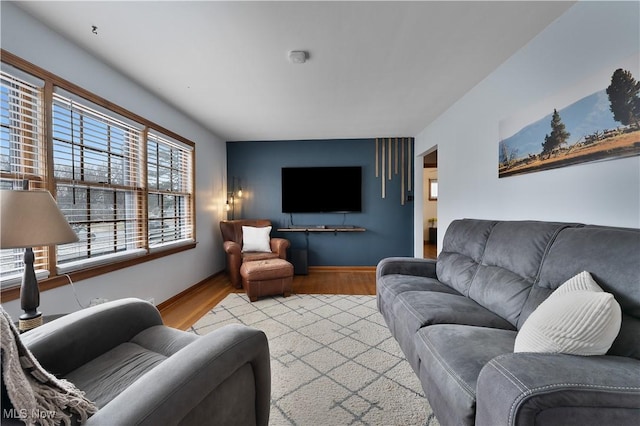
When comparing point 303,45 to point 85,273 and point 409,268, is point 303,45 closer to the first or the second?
point 409,268

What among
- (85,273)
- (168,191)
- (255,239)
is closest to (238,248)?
(255,239)

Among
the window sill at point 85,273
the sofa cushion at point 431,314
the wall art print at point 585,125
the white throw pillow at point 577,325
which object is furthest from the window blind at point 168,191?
the wall art print at point 585,125

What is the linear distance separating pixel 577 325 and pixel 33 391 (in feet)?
5.40

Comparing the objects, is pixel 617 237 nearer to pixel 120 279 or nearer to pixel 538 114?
pixel 538 114

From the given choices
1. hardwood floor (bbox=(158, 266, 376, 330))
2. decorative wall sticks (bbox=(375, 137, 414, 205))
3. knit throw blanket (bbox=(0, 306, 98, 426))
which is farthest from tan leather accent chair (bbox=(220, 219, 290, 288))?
knit throw blanket (bbox=(0, 306, 98, 426))

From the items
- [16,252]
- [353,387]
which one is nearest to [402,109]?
[353,387]

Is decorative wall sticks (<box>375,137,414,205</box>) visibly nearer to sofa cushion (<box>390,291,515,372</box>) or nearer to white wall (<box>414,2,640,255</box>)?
white wall (<box>414,2,640,255</box>)

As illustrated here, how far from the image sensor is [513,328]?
1434 millimetres

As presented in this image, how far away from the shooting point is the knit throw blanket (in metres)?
0.56

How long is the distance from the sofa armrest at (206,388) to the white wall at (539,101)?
198cm

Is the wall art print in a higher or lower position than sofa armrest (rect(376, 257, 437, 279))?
higher

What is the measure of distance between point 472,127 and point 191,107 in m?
3.22

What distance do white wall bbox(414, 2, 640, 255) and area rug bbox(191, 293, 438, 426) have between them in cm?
149

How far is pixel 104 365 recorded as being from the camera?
3.55 ft
